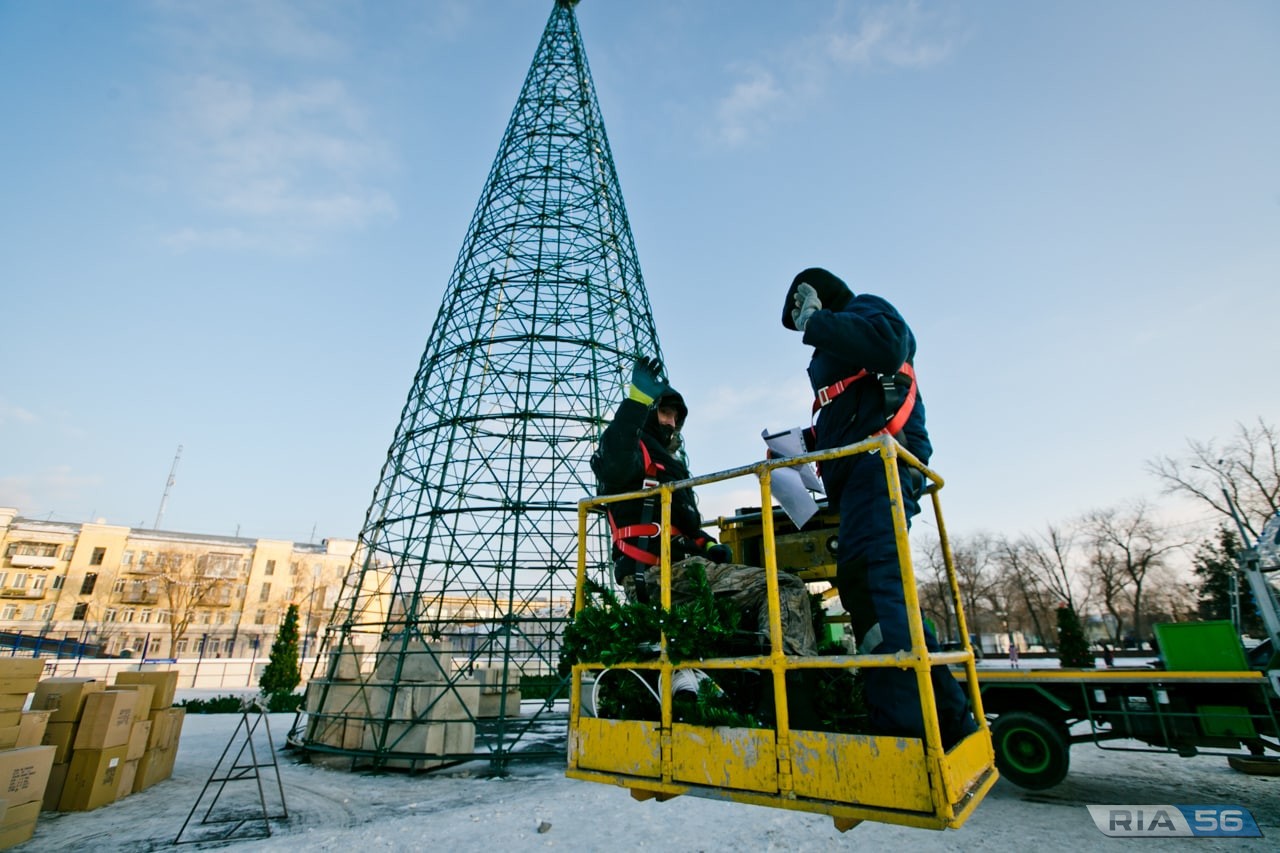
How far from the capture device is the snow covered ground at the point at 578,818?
270 inches

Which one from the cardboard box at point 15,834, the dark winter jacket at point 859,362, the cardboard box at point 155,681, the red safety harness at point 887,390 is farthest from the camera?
the cardboard box at point 155,681

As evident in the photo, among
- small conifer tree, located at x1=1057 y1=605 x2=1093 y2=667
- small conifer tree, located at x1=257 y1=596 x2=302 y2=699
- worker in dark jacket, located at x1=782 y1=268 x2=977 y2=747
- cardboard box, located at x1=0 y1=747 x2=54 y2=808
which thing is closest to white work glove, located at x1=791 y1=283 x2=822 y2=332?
worker in dark jacket, located at x1=782 y1=268 x2=977 y2=747

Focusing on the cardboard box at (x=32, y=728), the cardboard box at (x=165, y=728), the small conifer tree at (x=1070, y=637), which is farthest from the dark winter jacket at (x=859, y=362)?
the small conifer tree at (x=1070, y=637)

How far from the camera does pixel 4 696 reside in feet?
23.7

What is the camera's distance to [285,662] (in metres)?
23.2

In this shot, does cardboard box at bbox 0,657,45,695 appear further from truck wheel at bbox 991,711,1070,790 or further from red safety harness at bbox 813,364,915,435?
truck wheel at bbox 991,711,1070,790

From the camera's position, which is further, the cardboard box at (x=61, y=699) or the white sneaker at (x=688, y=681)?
the cardboard box at (x=61, y=699)

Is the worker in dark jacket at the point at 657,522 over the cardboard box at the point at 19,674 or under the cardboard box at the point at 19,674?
over

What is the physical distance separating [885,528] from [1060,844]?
20.5ft

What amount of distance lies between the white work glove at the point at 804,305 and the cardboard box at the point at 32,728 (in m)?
10.3

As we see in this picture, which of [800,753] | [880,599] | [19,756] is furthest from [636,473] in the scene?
[19,756]

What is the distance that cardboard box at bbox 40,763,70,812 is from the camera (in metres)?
8.29

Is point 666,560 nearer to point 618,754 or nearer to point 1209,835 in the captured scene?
point 618,754

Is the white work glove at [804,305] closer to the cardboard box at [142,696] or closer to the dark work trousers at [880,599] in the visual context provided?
the dark work trousers at [880,599]
